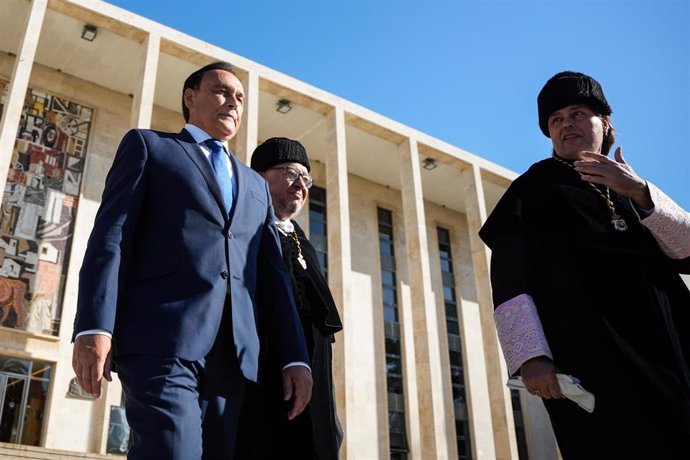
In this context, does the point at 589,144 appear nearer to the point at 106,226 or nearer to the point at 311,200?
the point at 106,226

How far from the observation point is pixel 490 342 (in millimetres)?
22641

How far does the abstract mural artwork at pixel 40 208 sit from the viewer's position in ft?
56.6

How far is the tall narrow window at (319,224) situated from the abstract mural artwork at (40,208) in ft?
28.0

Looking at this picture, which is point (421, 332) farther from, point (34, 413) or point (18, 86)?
point (18, 86)

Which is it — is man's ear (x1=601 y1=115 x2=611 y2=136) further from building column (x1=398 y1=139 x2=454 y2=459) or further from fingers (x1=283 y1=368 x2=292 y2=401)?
building column (x1=398 y1=139 x2=454 y2=459)

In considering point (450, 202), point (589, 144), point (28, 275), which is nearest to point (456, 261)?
point (450, 202)

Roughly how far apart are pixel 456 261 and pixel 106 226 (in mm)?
26789

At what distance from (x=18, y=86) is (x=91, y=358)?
16.0m

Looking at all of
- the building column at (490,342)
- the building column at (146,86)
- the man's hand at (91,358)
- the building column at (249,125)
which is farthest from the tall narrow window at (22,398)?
the man's hand at (91,358)

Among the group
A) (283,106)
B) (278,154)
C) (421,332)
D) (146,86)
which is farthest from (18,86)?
(278,154)

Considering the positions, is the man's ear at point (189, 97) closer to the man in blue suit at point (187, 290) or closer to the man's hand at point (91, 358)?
the man in blue suit at point (187, 290)

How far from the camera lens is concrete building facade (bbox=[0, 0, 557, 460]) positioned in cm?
1683

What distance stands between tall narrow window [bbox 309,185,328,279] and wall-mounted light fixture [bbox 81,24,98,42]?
30.4 ft

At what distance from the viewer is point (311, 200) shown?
82.8 feet
